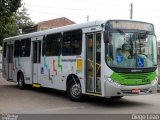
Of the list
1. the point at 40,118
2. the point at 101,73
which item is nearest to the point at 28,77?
the point at 101,73

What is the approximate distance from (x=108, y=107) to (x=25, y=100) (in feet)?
12.7

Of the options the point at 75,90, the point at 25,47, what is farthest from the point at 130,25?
the point at 25,47

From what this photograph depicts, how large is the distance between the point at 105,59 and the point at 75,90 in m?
2.35

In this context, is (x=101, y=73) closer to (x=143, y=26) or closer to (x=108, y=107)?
(x=108, y=107)

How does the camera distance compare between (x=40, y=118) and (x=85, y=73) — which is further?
(x=85, y=73)

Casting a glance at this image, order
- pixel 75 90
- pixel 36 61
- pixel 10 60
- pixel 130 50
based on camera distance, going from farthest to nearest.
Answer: pixel 10 60, pixel 36 61, pixel 75 90, pixel 130 50

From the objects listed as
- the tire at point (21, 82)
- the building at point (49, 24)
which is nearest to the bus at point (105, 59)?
the tire at point (21, 82)

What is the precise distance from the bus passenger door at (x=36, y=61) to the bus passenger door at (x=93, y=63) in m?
4.75

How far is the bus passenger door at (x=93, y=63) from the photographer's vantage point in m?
13.1

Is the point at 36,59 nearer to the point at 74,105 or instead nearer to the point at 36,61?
the point at 36,61

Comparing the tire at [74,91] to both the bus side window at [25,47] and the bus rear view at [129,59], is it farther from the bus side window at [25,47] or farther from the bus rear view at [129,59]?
the bus side window at [25,47]

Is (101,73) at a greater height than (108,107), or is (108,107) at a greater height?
(101,73)

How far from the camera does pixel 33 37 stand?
18.8 meters

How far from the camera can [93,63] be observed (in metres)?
13.4
